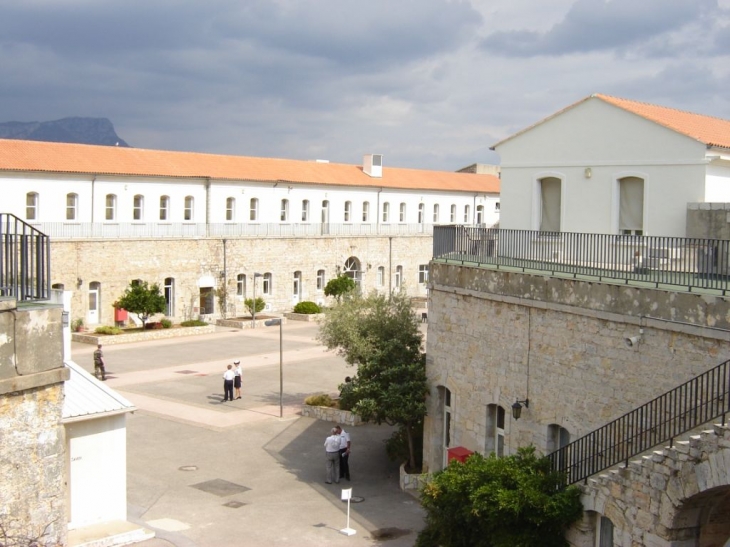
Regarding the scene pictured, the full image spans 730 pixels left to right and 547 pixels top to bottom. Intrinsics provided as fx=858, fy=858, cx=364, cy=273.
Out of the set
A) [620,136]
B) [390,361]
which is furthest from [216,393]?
[620,136]

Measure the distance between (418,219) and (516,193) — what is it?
118ft

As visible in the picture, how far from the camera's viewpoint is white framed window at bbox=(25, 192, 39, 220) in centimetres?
3778

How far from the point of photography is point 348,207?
2095 inches

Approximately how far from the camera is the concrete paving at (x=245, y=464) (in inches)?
611

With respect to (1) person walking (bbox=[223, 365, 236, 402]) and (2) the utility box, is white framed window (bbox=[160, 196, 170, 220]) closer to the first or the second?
(1) person walking (bbox=[223, 365, 236, 402])

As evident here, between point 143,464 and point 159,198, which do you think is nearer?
point 143,464

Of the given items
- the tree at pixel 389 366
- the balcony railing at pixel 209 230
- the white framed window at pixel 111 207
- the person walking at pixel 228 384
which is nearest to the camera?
the tree at pixel 389 366

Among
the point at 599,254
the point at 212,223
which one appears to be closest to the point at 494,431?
the point at 599,254

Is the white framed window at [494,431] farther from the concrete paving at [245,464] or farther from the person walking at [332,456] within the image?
the person walking at [332,456]

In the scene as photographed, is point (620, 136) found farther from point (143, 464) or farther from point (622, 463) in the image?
point (143, 464)

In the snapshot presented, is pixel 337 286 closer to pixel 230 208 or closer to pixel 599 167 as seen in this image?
pixel 230 208

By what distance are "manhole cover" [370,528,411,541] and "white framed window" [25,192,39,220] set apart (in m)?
27.7

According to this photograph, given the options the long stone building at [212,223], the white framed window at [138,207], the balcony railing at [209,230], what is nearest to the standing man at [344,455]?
the long stone building at [212,223]

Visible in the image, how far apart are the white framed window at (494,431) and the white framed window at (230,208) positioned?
104ft
